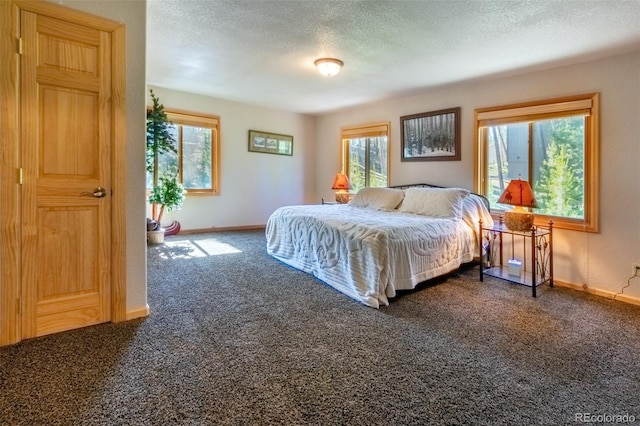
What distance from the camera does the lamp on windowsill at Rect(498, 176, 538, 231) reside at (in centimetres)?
316

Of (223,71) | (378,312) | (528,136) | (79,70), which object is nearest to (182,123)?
(223,71)

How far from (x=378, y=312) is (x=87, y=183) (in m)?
2.29

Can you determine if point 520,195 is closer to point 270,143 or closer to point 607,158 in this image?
point 607,158

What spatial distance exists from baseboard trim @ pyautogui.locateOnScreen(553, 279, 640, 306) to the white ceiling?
228 centimetres

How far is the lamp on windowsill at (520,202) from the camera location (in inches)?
124

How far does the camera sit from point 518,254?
150 inches

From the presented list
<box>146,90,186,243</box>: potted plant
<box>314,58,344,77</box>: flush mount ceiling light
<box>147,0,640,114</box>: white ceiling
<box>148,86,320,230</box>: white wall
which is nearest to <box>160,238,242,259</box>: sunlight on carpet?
<box>146,90,186,243</box>: potted plant

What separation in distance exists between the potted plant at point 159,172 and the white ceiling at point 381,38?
26.2 inches

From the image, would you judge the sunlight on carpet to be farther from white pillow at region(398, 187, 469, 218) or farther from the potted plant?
white pillow at region(398, 187, 469, 218)

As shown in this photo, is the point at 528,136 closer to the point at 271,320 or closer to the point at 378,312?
the point at 378,312

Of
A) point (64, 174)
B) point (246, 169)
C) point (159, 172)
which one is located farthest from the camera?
point (246, 169)

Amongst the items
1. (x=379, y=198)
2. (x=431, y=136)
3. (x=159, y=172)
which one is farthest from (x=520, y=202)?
(x=159, y=172)

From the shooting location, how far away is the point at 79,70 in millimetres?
2156

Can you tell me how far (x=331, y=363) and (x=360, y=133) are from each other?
479 centimetres
